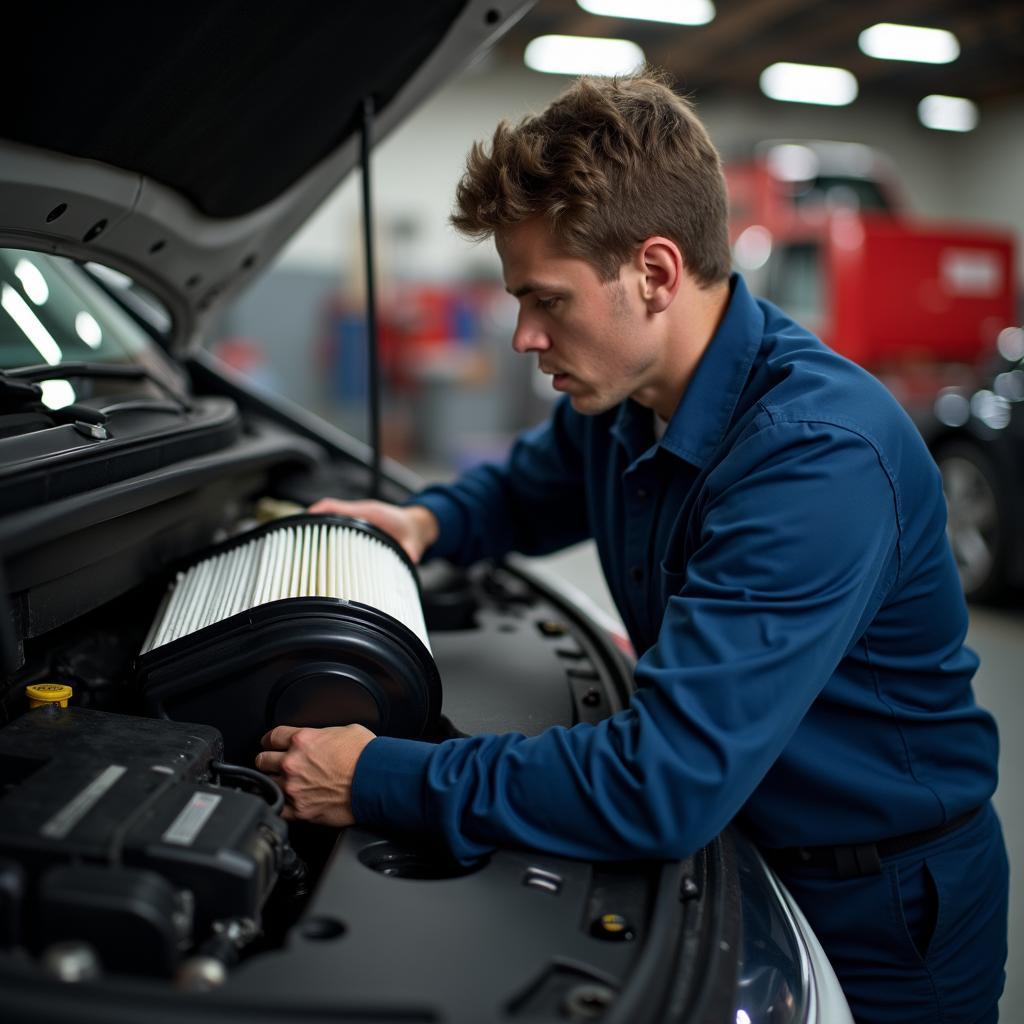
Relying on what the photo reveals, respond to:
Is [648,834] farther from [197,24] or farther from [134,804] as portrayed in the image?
[197,24]

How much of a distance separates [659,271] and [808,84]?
10034 mm

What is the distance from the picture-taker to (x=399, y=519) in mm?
1438

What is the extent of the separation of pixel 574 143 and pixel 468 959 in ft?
2.54

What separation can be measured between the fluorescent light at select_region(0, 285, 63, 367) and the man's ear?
2.28 ft

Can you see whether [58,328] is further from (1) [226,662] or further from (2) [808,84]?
(2) [808,84]

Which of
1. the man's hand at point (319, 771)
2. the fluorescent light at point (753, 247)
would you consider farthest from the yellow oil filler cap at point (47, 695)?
the fluorescent light at point (753, 247)

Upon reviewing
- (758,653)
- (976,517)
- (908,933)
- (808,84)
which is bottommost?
(976,517)

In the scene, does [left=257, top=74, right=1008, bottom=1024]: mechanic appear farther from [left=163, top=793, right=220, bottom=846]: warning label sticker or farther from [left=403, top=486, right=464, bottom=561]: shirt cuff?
[left=403, top=486, right=464, bottom=561]: shirt cuff

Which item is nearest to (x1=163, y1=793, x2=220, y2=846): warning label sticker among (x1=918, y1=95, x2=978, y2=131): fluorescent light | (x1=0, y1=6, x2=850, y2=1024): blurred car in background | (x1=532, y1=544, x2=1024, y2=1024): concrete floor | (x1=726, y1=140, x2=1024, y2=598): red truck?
(x1=0, y1=6, x2=850, y2=1024): blurred car in background

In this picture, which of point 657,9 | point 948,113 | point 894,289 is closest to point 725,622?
point 894,289

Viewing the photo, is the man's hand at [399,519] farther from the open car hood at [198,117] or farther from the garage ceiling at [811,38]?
the garage ceiling at [811,38]

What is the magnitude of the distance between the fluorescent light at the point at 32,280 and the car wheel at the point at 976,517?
10.2ft

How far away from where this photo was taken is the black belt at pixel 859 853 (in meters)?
1.04

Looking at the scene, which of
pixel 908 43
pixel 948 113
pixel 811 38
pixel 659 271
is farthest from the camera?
pixel 948 113
